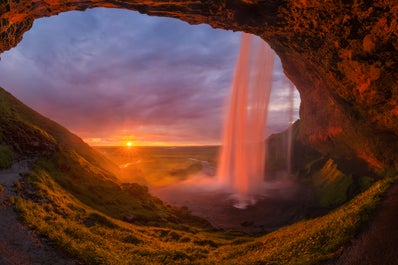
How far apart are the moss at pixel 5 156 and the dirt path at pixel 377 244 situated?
1287 inches

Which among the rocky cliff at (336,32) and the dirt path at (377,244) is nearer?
the dirt path at (377,244)

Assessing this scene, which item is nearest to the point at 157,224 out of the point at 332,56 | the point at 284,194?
the point at 332,56

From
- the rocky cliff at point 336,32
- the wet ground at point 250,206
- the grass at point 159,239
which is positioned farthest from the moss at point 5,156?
the wet ground at point 250,206

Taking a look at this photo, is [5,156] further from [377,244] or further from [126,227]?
[377,244]

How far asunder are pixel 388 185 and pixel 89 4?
36.3 m

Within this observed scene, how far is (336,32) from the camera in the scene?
27.0 m

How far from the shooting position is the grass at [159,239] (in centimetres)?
1666

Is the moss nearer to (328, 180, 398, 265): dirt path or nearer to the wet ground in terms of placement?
the wet ground

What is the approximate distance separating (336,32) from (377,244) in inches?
820

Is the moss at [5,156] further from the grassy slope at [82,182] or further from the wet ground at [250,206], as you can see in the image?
the wet ground at [250,206]

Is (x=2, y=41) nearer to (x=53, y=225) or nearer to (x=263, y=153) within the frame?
(x=53, y=225)

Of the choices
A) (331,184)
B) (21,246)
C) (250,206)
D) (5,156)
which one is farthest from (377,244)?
(331,184)

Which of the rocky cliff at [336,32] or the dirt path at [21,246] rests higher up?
the rocky cliff at [336,32]

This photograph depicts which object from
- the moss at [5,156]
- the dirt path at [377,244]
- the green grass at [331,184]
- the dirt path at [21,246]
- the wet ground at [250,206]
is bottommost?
the wet ground at [250,206]
